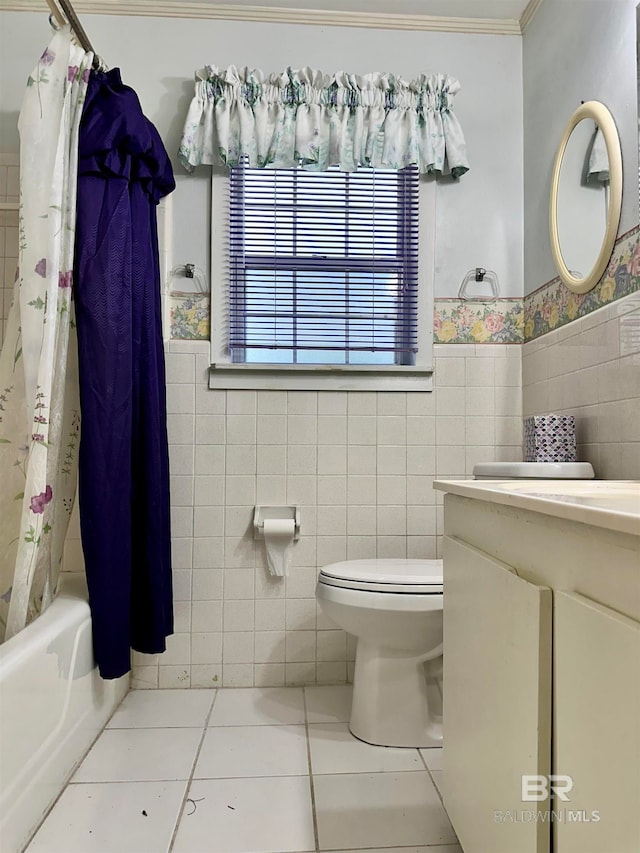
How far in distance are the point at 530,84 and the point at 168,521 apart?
6.69 feet

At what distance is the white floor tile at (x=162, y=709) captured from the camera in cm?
185

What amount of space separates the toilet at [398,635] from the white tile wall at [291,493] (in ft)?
1.28

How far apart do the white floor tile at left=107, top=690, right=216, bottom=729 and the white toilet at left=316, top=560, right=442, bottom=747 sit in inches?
20.6

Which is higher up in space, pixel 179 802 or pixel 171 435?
pixel 171 435

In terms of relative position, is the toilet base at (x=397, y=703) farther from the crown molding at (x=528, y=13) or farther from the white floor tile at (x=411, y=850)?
the crown molding at (x=528, y=13)

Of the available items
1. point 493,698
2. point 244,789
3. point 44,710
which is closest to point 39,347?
point 44,710

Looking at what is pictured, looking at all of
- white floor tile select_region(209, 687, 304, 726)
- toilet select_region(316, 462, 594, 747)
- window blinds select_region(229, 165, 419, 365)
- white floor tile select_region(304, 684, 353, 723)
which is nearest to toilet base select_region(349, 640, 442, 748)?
toilet select_region(316, 462, 594, 747)

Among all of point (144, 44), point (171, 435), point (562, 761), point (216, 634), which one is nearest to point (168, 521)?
point (171, 435)

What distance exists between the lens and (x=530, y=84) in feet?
7.23

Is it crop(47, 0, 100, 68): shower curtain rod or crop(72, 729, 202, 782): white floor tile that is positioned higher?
crop(47, 0, 100, 68): shower curtain rod

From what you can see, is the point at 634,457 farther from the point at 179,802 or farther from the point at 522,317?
the point at 179,802

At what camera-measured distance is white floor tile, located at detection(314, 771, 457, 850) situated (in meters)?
1.30

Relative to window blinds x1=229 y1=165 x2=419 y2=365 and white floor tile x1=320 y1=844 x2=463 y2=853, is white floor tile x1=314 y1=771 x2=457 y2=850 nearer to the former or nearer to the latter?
white floor tile x1=320 y1=844 x2=463 y2=853

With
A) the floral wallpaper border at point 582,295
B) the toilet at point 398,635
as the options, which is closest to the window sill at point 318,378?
the floral wallpaper border at point 582,295
